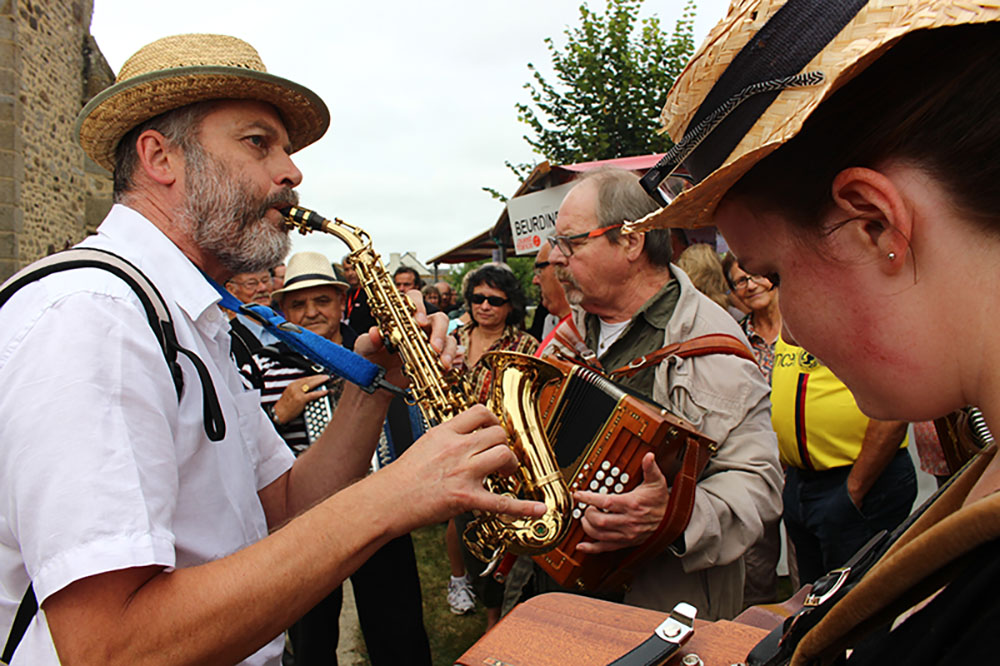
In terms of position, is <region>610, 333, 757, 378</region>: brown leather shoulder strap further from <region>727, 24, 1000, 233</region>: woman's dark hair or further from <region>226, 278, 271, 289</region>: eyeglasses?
<region>226, 278, 271, 289</region>: eyeglasses

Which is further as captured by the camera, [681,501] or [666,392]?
[666,392]

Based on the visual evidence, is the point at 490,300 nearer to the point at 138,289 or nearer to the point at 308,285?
the point at 308,285

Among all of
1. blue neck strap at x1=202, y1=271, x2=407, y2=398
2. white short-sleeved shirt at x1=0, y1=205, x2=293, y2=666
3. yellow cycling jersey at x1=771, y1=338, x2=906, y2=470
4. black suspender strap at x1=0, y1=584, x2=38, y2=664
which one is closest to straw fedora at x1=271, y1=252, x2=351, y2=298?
blue neck strap at x1=202, y1=271, x2=407, y2=398

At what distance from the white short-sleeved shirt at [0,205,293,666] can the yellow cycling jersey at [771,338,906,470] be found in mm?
2887

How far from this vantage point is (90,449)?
1.14 metres

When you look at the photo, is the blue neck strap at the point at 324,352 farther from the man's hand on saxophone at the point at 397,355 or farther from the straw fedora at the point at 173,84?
the straw fedora at the point at 173,84

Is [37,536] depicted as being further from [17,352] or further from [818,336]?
[818,336]

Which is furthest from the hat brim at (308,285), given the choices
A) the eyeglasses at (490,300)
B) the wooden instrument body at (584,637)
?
the wooden instrument body at (584,637)

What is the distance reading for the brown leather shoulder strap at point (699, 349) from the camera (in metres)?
2.52

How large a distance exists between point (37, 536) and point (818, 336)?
1389 millimetres

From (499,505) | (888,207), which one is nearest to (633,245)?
(499,505)

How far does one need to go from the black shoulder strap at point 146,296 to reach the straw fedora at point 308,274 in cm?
301

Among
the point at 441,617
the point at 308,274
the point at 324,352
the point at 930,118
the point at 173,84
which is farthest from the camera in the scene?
the point at 441,617

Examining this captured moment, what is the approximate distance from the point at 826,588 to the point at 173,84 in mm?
2089
